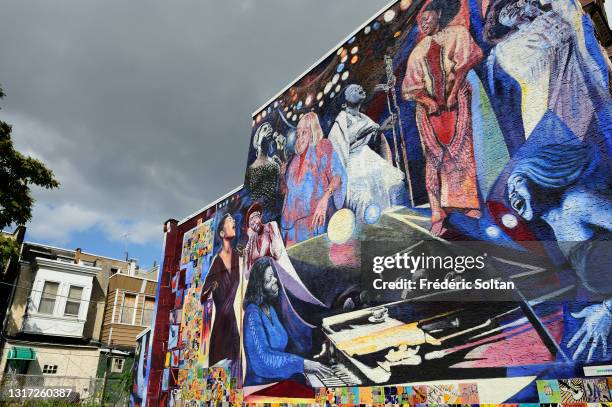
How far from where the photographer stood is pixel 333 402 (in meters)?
10.2

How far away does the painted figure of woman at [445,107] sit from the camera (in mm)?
9055

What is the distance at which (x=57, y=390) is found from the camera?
2055 cm

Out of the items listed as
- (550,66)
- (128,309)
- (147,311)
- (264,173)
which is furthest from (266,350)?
(147,311)

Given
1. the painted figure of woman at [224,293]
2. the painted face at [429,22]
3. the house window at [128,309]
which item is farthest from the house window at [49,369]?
the painted face at [429,22]

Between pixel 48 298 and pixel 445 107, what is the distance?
2219 centimetres

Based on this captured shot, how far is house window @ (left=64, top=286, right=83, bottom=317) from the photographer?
23.8m

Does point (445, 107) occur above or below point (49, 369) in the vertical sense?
above

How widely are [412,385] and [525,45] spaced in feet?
22.5

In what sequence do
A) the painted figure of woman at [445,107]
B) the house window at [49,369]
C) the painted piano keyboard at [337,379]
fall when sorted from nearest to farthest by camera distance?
the painted figure of woman at [445,107] < the painted piano keyboard at [337,379] < the house window at [49,369]

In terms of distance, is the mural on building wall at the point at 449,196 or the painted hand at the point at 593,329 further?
the mural on building wall at the point at 449,196

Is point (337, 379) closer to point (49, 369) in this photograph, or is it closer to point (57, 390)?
point (57, 390)

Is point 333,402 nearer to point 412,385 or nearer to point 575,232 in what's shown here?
point 412,385

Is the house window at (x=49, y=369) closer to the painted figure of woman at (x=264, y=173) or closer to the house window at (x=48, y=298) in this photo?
the house window at (x=48, y=298)

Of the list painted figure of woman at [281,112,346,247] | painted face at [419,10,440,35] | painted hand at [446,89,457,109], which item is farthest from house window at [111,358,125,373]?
painted face at [419,10,440,35]
